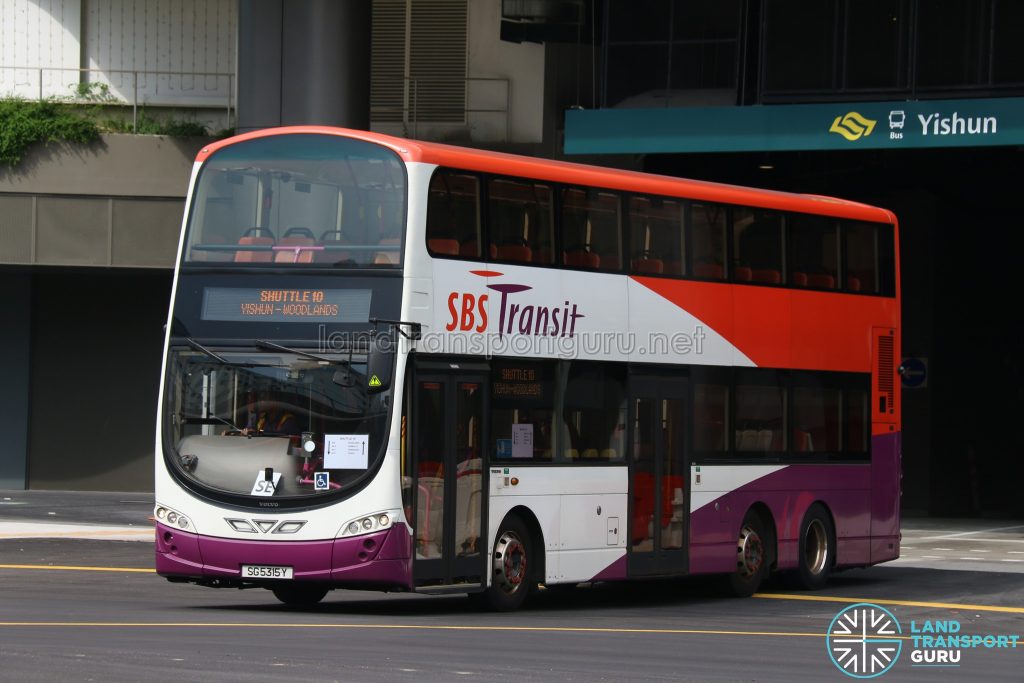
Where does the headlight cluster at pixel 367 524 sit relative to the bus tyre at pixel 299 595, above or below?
above

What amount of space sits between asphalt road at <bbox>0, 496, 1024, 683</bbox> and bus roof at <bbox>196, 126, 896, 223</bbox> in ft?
13.4

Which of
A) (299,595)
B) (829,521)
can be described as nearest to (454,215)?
(299,595)

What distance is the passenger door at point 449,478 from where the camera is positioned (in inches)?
604

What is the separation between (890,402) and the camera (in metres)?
21.8

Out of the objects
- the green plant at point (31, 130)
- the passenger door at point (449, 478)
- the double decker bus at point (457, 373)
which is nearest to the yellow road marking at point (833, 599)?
the double decker bus at point (457, 373)

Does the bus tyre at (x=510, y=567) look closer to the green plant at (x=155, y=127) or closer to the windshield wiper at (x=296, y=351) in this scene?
the windshield wiper at (x=296, y=351)

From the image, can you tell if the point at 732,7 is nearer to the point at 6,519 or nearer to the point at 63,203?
the point at 63,203

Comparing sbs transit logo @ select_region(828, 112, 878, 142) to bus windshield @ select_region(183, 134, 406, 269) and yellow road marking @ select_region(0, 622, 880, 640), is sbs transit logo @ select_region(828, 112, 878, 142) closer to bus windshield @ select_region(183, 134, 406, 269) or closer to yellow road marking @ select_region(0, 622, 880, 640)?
yellow road marking @ select_region(0, 622, 880, 640)

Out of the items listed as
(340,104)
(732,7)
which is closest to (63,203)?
(340,104)

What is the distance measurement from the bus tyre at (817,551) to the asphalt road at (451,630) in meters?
0.27

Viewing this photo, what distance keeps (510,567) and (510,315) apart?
7.68 feet

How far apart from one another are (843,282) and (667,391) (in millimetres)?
3660

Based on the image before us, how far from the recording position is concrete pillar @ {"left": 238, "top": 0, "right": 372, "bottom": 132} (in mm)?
31094

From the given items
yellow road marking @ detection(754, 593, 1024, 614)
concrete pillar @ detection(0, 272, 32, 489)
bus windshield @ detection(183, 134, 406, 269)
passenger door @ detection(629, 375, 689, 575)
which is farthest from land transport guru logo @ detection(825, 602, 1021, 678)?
concrete pillar @ detection(0, 272, 32, 489)
